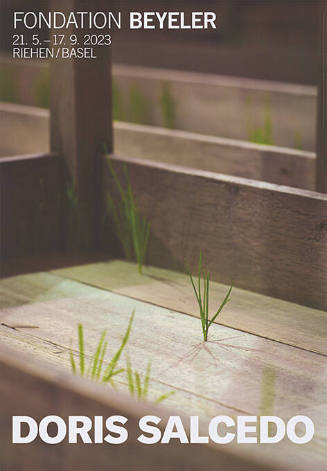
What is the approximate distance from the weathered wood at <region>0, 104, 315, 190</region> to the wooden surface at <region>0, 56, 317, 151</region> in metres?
0.56

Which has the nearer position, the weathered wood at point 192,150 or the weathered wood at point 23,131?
the weathered wood at point 192,150

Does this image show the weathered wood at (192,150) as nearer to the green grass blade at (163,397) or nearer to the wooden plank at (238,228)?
the wooden plank at (238,228)

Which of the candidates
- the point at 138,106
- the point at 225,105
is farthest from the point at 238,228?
the point at 138,106

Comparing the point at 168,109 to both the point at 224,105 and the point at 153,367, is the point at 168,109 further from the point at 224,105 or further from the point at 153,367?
the point at 153,367

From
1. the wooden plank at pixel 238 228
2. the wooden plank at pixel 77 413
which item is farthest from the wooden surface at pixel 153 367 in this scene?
the wooden plank at pixel 238 228

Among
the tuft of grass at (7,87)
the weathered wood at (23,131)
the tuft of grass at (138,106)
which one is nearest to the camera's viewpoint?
the weathered wood at (23,131)

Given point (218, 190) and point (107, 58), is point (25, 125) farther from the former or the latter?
point (218, 190)

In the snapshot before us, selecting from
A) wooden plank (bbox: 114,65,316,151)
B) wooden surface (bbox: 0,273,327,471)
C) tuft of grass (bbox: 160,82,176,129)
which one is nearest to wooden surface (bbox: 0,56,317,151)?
wooden plank (bbox: 114,65,316,151)

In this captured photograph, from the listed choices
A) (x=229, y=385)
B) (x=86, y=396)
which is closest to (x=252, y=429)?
(x=229, y=385)

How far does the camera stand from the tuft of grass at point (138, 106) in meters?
4.52

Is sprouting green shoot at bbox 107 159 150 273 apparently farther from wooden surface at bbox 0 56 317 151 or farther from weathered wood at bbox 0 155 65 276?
wooden surface at bbox 0 56 317 151

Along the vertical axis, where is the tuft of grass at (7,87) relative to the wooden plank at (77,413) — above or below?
below

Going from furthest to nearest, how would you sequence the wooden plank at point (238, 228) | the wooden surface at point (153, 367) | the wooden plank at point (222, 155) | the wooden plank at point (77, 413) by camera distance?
the wooden plank at point (222, 155), the wooden plank at point (238, 228), the wooden surface at point (153, 367), the wooden plank at point (77, 413)

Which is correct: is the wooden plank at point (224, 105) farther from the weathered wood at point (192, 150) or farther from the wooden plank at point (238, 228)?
the wooden plank at point (238, 228)
